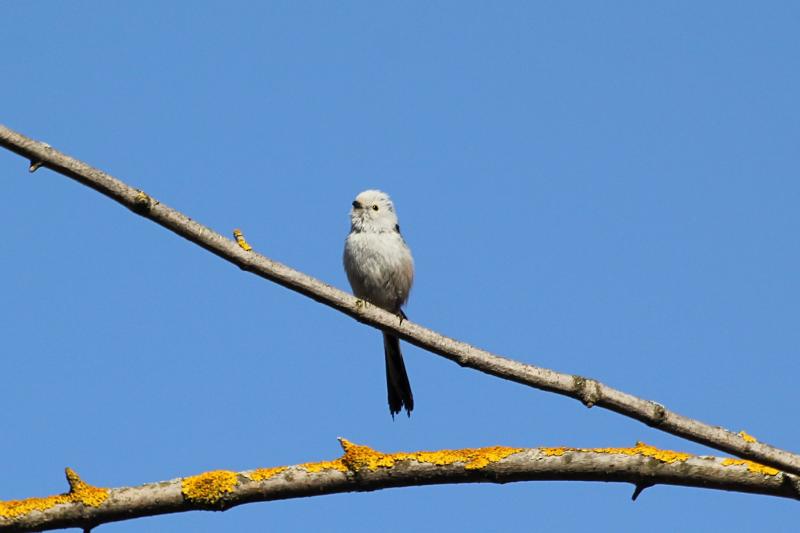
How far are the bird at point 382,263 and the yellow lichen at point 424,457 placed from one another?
4364 mm

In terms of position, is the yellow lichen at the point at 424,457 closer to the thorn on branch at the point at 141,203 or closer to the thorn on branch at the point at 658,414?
the thorn on branch at the point at 658,414

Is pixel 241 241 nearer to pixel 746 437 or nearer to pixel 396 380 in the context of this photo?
pixel 746 437

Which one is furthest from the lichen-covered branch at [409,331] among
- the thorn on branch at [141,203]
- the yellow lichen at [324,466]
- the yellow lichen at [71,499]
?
the yellow lichen at [71,499]

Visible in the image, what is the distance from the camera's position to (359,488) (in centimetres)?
393

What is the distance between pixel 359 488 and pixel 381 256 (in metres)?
4.70

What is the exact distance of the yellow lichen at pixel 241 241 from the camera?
4059mm

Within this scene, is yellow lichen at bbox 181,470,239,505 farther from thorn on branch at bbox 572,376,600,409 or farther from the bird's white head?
the bird's white head

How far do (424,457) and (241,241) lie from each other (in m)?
1.11

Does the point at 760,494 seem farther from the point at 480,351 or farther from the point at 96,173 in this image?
the point at 96,173

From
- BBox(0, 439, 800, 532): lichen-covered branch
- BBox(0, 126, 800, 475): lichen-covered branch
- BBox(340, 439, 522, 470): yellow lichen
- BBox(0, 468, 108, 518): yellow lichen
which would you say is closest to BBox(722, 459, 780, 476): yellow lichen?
BBox(0, 439, 800, 532): lichen-covered branch

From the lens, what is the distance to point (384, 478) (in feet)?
12.8

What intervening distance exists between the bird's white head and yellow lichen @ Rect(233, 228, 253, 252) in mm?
4555

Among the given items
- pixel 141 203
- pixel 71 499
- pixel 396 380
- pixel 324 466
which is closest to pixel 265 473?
pixel 324 466

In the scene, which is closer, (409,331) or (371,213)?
(409,331)
